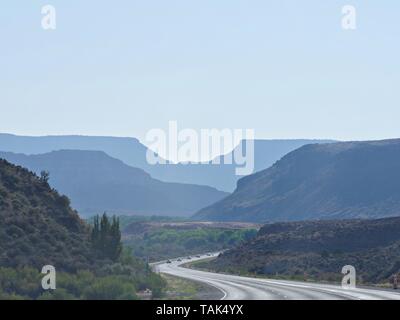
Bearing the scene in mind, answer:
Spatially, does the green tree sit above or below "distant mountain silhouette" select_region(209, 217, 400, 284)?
above

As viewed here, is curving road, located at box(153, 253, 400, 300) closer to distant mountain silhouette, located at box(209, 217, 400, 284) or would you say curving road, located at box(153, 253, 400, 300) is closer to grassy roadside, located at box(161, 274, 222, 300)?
grassy roadside, located at box(161, 274, 222, 300)

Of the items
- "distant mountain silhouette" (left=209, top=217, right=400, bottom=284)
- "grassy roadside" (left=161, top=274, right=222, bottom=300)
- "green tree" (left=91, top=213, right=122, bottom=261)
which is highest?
"green tree" (left=91, top=213, right=122, bottom=261)

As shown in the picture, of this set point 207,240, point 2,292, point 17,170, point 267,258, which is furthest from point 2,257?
point 207,240

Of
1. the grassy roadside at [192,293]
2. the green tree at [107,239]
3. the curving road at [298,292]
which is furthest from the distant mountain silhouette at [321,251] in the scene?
the green tree at [107,239]

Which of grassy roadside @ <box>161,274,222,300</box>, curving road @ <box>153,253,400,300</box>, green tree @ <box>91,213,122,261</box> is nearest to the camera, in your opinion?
curving road @ <box>153,253,400,300</box>

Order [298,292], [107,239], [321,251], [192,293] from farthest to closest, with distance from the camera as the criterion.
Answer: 1. [321,251]
2. [107,239]
3. [192,293]
4. [298,292]

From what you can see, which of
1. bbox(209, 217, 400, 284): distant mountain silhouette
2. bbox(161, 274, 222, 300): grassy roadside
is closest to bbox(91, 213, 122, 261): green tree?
bbox(161, 274, 222, 300): grassy roadside

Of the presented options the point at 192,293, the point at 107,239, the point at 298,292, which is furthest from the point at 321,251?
the point at 298,292

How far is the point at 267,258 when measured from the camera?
10869 cm

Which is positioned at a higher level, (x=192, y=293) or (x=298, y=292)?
(x=298, y=292)

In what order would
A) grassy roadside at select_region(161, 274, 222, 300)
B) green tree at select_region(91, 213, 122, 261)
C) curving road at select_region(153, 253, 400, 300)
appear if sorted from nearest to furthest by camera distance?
curving road at select_region(153, 253, 400, 300) → grassy roadside at select_region(161, 274, 222, 300) → green tree at select_region(91, 213, 122, 261)

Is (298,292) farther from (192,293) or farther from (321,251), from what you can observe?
(321,251)
